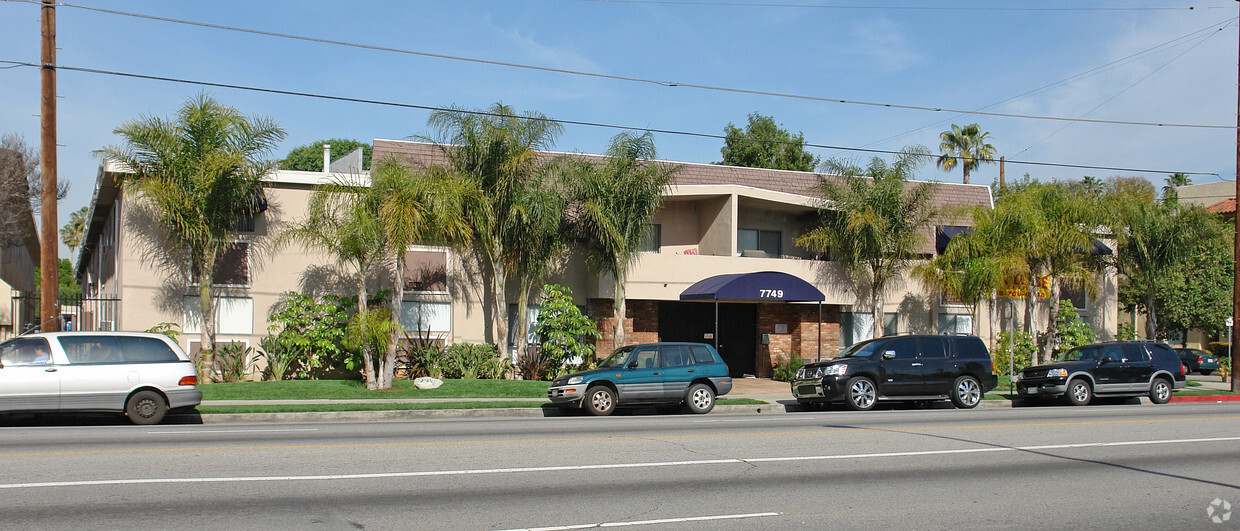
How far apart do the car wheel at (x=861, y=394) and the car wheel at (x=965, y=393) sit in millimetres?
2020

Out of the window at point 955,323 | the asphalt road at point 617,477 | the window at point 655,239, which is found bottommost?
the asphalt road at point 617,477

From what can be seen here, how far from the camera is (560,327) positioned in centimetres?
2352

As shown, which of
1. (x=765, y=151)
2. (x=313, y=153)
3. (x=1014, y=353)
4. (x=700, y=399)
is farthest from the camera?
(x=313, y=153)

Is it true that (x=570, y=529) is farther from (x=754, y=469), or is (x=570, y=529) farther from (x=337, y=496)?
(x=754, y=469)

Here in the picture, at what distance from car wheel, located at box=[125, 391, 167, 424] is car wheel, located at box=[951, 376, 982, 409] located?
15.5m

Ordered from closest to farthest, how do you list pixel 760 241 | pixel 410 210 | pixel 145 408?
pixel 145 408, pixel 410 210, pixel 760 241

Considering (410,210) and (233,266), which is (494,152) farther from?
(233,266)

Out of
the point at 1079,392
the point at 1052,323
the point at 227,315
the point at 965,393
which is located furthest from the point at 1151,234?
the point at 227,315

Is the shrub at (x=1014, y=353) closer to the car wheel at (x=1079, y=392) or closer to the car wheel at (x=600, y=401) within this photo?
the car wheel at (x=1079, y=392)

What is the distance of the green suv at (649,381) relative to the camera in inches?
701

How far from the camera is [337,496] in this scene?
8.16 meters

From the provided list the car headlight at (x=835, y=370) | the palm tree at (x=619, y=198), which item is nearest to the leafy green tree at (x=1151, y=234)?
the car headlight at (x=835, y=370)

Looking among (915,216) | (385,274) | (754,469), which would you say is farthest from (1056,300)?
(754,469)

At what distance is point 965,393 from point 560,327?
32.4 feet
